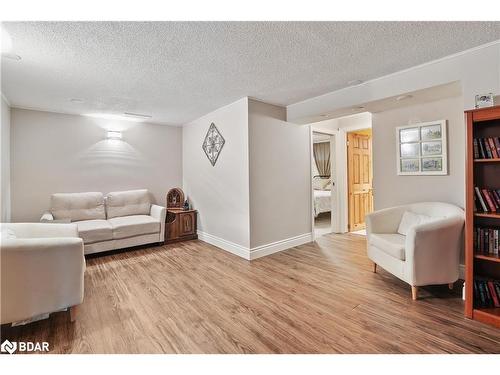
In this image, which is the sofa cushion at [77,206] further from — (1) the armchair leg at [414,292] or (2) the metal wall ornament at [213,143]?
(1) the armchair leg at [414,292]

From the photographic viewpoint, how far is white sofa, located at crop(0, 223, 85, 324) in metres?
1.74

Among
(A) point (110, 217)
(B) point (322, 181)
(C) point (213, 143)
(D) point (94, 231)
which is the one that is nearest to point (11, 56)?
(D) point (94, 231)

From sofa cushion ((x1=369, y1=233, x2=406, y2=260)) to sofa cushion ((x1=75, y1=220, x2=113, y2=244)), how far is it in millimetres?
3738

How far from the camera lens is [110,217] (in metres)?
4.31

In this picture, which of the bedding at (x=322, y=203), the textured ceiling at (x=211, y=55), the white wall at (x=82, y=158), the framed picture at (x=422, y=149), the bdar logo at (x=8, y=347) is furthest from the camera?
the bedding at (x=322, y=203)

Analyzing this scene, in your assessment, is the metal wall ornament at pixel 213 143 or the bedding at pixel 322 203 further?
the bedding at pixel 322 203

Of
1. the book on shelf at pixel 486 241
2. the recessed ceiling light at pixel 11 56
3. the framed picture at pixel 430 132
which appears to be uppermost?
the recessed ceiling light at pixel 11 56

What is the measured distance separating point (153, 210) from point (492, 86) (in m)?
4.75

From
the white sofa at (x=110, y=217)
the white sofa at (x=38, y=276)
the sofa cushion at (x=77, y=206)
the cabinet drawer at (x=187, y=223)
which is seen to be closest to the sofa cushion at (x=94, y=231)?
the white sofa at (x=110, y=217)

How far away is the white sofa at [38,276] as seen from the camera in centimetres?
174

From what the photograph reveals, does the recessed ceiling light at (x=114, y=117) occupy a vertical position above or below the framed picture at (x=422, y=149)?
above

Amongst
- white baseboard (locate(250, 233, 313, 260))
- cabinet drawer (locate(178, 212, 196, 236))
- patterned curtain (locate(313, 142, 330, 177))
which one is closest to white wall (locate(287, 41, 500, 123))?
white baseboard (locate(250, 233, 313, 260))

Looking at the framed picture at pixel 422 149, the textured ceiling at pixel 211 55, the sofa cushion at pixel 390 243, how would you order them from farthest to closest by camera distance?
1. the framed picture at pixel 422 149
2. the sofa cushion at pixel 390 243
3. the textured ceiling at pixel 211 55

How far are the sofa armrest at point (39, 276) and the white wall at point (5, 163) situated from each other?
7.22 feet
